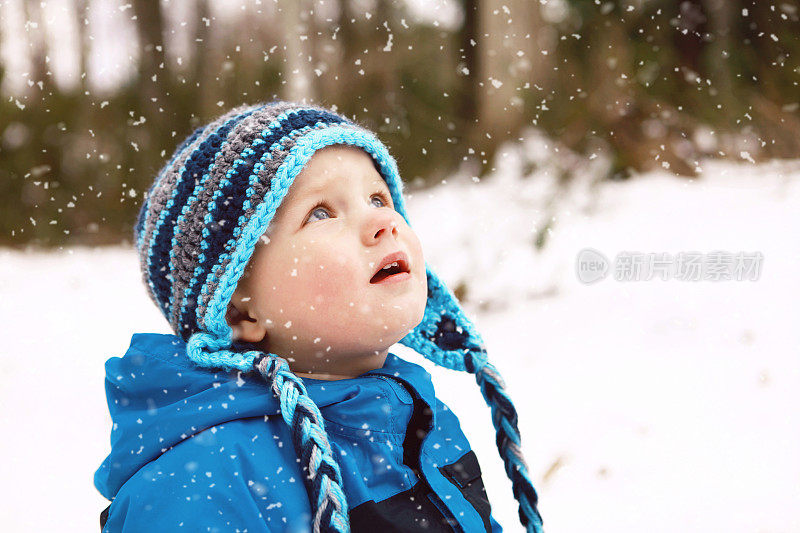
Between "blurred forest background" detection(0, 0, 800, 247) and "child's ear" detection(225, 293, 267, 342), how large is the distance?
2878mm

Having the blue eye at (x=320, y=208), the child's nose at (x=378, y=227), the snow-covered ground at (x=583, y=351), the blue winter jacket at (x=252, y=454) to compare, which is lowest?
the snow-covered ground at (x=583, y=351)

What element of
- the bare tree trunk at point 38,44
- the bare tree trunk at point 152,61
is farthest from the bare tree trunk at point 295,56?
the bare tree trunk at point 38,44

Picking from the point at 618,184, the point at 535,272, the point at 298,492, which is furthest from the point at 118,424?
the point at 618,184

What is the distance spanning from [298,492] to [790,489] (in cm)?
181

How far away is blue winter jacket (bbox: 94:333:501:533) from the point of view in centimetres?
108

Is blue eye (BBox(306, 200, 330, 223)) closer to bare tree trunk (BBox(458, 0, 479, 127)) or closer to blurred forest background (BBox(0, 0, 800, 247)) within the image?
blurred forest background (BBox(0, 0, 800, 247))

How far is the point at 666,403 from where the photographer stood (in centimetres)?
260

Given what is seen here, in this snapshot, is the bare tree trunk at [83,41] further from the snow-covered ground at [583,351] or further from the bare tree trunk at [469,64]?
the bare tree trunk at [469,64]

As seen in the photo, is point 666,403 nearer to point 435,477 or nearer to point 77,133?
point 435,477

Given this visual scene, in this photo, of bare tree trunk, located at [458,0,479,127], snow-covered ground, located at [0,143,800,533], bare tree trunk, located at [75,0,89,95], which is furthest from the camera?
bare tree trunk, located at [75,0,89,95]

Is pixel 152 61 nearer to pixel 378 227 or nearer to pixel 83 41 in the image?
pixel 83 41

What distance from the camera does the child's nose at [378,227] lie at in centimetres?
122

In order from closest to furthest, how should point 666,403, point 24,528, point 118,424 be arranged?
point 118,424
point 24,528
point 666,403
